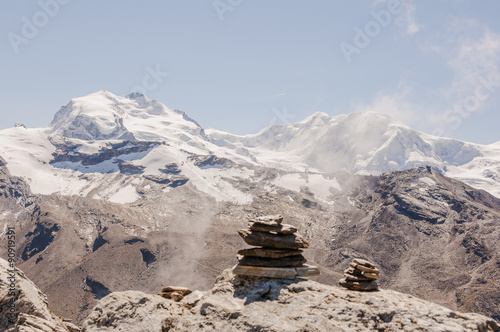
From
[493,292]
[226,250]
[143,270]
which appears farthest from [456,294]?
[143,270]

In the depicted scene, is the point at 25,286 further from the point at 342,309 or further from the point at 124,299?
the point at 342,309

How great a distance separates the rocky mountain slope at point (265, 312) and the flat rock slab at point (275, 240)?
5.55ft

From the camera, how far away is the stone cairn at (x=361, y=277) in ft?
46.1

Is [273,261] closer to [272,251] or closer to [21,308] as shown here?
[272,251]

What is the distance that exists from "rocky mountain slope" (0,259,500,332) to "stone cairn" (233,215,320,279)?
580 millimetres

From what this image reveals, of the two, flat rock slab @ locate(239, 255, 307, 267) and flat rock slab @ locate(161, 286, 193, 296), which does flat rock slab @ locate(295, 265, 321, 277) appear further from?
flat rock slab @ locate(161, 286, 193, 296)

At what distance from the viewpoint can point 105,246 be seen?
19700cm

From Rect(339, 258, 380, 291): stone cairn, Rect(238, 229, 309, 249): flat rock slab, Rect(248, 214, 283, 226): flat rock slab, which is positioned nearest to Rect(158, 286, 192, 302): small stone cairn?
Rect(238, 229, 309, 249): flat rock slab

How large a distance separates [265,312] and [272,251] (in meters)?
3.24

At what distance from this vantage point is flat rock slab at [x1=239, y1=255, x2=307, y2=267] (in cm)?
1463

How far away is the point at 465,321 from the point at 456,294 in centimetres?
16245

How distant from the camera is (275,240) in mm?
15180

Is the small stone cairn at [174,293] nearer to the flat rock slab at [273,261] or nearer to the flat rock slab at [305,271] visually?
the flat rock slab at [273,261]

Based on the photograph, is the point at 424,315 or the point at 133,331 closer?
the point at 424,315
